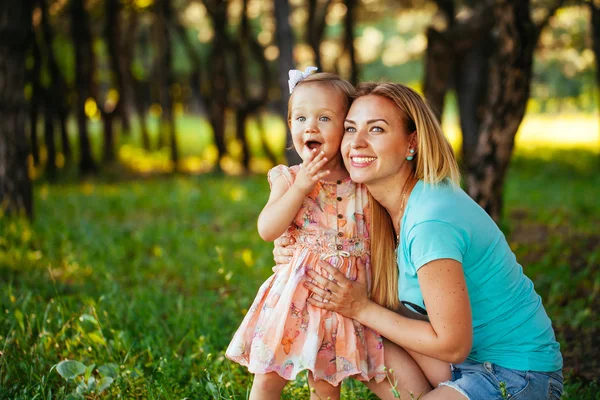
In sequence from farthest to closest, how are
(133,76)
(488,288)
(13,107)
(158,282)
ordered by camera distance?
(133,76) < (13,107) < (158,282) < (488,288)

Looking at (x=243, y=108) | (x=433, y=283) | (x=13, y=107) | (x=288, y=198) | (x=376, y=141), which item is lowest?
(x=433, y=283)

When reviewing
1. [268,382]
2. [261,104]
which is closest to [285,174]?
[268,382]

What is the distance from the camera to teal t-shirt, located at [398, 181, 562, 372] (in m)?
2.32

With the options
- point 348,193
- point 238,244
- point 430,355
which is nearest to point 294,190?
point 348,193

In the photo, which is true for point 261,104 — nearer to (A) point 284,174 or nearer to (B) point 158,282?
(B) point 158,282

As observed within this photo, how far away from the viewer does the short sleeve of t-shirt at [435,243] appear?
220 cm

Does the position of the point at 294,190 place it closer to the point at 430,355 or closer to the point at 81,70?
the point at 430,355

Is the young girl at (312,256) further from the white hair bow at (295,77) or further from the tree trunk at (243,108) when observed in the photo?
the tree trunk at (243,108)

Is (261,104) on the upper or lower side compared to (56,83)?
lower

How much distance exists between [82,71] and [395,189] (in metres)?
9.93

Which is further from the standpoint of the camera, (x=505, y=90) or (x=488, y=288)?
(x=505, y=90)

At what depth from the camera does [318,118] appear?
2.58 meters

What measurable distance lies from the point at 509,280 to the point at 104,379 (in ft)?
6.07

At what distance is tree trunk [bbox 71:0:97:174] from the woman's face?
31.5 feet
